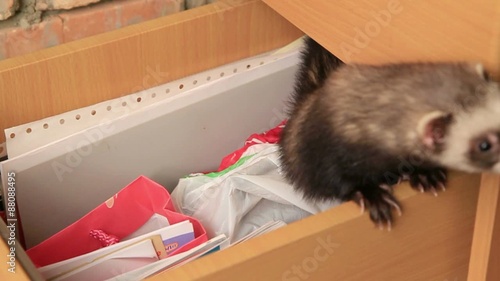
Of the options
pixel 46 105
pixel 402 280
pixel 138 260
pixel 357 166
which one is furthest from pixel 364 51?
pixel 46 105

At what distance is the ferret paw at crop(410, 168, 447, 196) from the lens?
3.21ft

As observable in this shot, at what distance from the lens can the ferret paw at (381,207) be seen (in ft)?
3.11

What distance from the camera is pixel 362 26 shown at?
3.40 feet

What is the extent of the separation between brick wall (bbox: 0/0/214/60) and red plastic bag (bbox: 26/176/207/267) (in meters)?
0.39

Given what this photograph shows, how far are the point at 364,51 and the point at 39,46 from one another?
0.72 metres

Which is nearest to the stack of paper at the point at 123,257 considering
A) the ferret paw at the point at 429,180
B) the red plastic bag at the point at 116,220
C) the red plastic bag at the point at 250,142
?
the red plastic bag at the point at 116,220

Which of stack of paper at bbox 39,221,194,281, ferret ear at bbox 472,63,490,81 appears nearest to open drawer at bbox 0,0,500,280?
ferret ear at bbox 472,63,490,81

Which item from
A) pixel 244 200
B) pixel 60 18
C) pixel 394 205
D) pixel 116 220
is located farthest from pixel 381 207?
pixel 60 18

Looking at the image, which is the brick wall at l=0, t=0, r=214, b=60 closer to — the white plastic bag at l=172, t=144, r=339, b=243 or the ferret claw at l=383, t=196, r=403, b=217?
the white plastic bag at l=172, t=144, r=339, b=243

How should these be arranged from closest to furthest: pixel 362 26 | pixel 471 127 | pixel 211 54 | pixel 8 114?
pixel 471 127
pixel 362 26
pixel 8 114
pixel 211 54

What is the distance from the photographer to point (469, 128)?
92 centimetres

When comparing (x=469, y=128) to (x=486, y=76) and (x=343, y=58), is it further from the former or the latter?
(x=343, y=58)

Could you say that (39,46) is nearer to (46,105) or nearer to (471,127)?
(46,105)

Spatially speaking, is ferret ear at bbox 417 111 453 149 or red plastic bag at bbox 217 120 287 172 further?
red plastic bag at bbox 217 120 287 172
